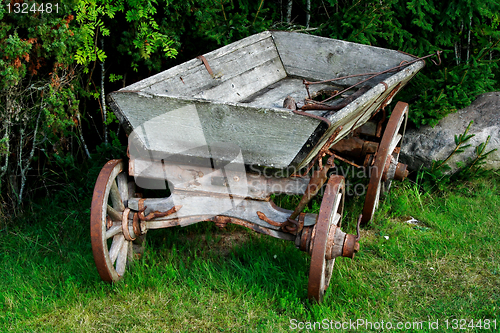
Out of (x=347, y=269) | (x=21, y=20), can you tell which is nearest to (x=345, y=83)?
(x=347, y=269)

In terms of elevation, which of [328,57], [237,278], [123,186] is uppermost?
[328,57]

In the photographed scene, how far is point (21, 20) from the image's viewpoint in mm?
2779

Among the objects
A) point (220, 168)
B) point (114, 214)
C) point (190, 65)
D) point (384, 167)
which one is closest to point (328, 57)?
point (384, 167)

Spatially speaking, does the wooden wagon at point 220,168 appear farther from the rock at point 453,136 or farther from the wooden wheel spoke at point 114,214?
the rock at point 453,136

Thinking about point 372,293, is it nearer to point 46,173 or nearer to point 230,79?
point 230,79

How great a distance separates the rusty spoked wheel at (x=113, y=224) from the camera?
7.91 ft

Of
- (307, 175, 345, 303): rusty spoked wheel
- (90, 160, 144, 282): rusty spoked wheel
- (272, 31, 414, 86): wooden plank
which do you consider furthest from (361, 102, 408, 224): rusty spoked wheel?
(90, 160, 144, 282): rusty spoked wheel

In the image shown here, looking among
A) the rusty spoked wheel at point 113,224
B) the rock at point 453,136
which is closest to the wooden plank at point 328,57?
the rock at point 453,136

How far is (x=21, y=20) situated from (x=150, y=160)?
1223 mm

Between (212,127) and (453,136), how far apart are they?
8.45ft

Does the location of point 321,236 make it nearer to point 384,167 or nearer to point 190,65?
point 384,167

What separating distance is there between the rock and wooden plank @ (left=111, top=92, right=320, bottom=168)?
6.94 ft

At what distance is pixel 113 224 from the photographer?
2.66 metres

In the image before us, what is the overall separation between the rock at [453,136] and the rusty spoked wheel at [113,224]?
99.8 inches
